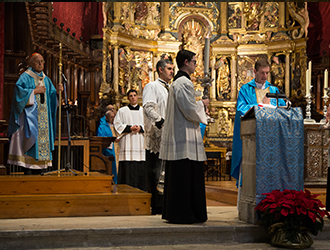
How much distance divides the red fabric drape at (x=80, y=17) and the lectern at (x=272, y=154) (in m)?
11.2

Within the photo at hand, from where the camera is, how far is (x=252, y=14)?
13.6m

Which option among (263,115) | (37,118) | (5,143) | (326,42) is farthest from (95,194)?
(326,42)

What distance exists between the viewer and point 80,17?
16.5 metres

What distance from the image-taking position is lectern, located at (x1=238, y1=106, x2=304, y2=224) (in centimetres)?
437

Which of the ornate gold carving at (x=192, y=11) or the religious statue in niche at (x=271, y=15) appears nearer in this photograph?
the religious statue in niche at (x=271, y=15)

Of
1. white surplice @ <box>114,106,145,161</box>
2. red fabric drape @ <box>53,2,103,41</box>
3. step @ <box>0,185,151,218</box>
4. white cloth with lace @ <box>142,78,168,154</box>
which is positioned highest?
red fabric drape @ <box>53,2,103,41</box>

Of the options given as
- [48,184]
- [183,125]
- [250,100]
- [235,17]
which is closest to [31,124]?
[48,184]

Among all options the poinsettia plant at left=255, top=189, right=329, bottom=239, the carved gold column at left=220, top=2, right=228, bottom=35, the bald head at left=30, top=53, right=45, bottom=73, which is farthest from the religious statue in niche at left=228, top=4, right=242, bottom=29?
the poinsettia plant at left=255, top=189, right=329, bottom=239

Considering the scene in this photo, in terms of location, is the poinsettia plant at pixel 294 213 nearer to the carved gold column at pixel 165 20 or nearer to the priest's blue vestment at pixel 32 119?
the priest's blue vestment at pixel 32 119

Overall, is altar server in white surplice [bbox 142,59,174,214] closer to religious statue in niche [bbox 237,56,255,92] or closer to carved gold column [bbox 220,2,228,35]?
religious statue in niche [bbox 237,56,255,92]

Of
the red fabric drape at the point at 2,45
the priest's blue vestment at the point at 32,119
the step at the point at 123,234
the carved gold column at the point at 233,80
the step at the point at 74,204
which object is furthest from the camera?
the carved gold column at the point at 233,80

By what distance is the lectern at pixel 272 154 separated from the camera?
4.37 metres

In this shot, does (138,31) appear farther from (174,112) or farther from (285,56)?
(174,112)

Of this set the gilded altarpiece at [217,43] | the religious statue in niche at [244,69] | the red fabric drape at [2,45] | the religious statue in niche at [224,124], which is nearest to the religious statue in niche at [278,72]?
the gilded altarpiece at [217,43]
